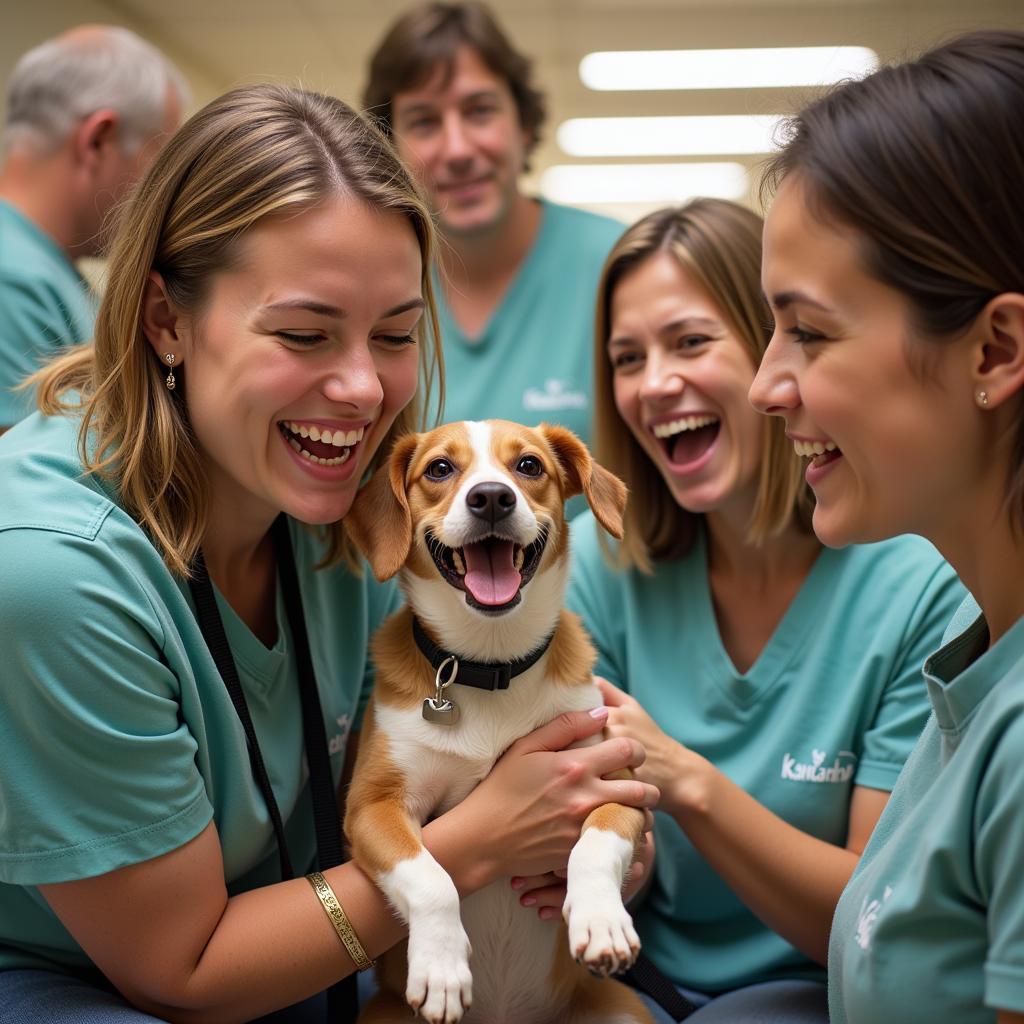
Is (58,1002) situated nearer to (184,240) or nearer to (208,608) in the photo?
(208,608)

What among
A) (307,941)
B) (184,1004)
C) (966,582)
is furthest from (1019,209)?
(184,1004)

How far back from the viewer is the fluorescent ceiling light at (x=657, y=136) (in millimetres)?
7676

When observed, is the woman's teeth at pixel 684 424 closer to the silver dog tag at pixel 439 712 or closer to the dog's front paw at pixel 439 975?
the silver dog tag at pixel 439 712

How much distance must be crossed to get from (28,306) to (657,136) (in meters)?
6.43

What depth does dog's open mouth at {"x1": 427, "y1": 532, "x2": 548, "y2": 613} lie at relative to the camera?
1477 millimetres

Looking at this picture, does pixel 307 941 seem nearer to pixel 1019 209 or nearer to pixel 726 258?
A: pixel 1019 209

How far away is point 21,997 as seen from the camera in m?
1.28

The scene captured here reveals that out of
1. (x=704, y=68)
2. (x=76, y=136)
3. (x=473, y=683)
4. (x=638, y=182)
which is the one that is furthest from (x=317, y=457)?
(x=638, y=182)

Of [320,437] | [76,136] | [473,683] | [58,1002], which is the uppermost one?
[76,136]

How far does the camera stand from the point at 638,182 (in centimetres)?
945

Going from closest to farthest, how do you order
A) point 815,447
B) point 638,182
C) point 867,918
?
point 867,918 < point 815,447 < point 638,182

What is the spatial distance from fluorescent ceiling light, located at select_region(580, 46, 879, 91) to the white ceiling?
0.33 feet

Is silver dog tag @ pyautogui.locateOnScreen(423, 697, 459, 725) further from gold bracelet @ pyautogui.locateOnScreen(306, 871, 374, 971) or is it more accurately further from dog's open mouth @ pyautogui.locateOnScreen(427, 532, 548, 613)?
gold bracelet @ pyautogui.locateOnScreen(306, 871, 374, 971)

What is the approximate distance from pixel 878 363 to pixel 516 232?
6.59ft
